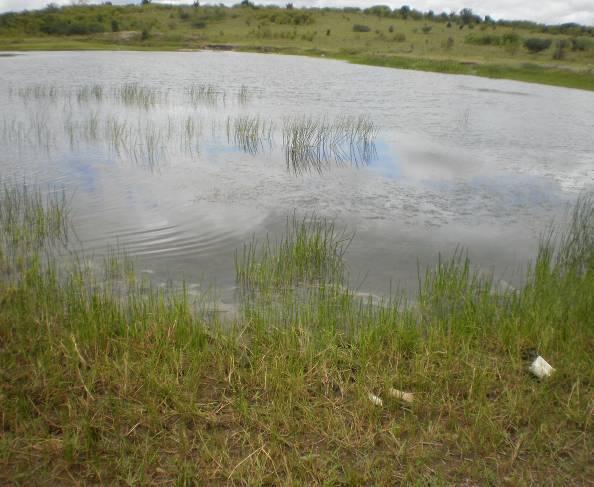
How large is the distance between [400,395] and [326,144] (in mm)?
9577

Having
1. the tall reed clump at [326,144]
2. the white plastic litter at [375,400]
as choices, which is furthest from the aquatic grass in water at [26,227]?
the tall reed clump at [326,144]

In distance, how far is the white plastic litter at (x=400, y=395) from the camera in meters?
3.45

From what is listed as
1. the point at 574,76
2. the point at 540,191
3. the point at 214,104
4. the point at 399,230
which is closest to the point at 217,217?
the point at 399,230

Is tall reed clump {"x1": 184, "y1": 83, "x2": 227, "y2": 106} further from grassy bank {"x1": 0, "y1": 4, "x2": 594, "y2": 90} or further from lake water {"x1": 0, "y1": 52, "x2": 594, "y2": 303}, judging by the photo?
grassy bank {"x1": 0, "y1": 4, "x2": 594, "y2": 90}

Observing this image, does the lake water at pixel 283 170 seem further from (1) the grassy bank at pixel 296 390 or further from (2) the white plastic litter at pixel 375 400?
(2) the white plastic litter at pixel 375 400

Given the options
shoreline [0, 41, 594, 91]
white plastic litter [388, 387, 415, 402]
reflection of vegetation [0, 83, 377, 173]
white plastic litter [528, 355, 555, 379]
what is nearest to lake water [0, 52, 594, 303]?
reflection of vegetation [0, 83, 377, 173]

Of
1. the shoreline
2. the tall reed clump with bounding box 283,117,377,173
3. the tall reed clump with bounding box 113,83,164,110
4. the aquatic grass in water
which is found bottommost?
the aquatic grass in water

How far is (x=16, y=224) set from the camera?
6.43 m

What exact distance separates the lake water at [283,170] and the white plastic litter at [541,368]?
193 centimetres

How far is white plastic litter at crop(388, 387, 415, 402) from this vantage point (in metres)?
3.45

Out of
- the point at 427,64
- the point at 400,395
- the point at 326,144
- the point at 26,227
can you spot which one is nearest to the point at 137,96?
the point at 326,144

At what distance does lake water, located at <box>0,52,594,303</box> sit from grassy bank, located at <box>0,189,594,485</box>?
1258mm

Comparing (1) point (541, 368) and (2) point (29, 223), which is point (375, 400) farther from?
(2) point (29, 223)

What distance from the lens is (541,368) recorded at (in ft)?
12.4
